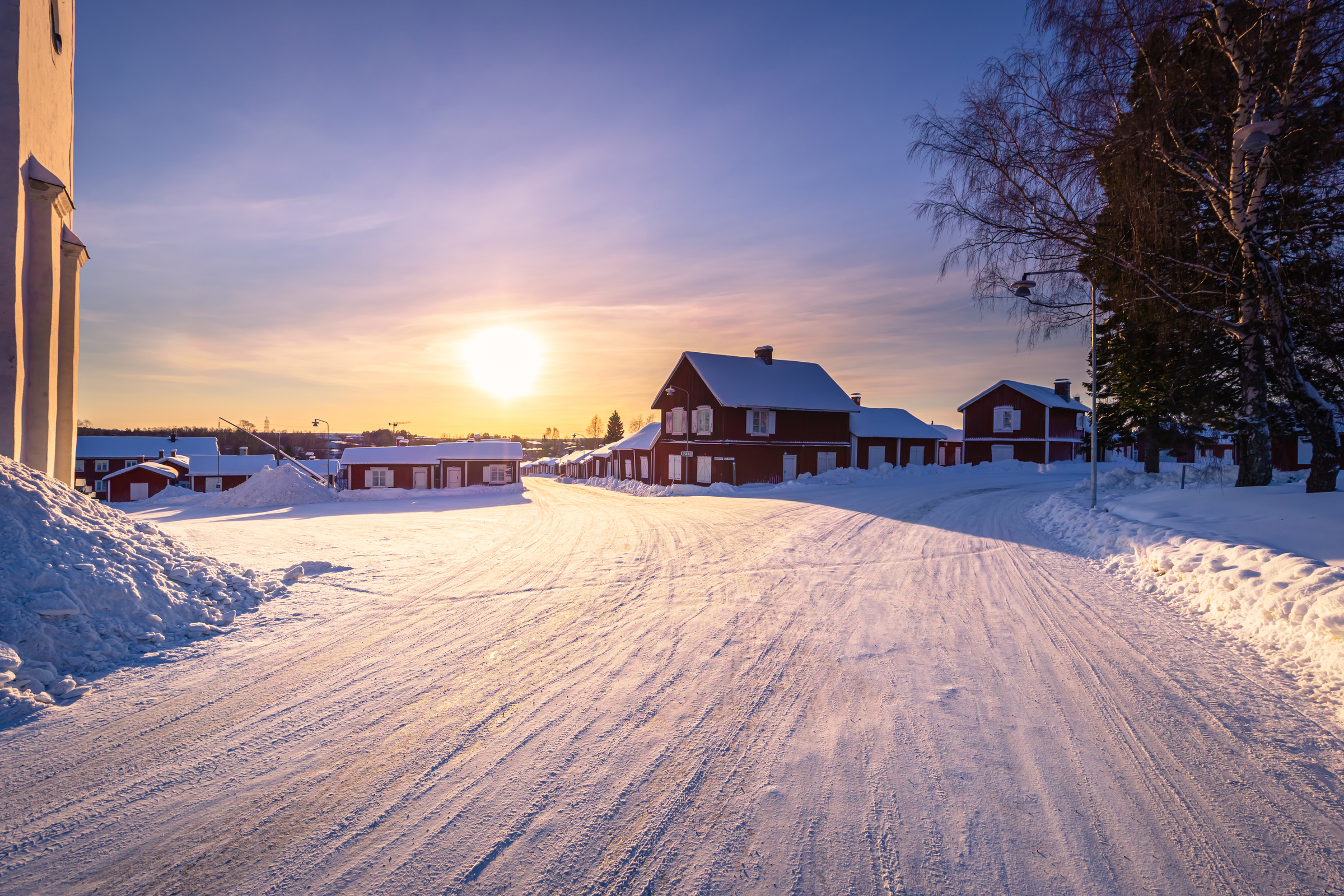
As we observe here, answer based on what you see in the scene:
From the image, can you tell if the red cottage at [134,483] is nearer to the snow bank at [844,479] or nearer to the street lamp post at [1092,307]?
the snow bank at [844,479]

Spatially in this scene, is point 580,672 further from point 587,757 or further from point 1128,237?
point 1128,237

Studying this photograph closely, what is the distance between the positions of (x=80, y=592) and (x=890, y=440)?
4268 centimetres

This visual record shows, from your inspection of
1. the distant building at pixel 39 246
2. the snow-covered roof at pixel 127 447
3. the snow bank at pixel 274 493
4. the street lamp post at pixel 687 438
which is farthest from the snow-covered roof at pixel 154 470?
the distant building at pixel 39 246

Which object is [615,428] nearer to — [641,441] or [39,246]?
[641,441]

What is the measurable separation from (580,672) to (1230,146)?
1537 cm

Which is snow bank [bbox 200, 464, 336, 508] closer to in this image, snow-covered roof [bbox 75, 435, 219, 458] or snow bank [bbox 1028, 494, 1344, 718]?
snow bank [bbox 1028, 494, 1344, 718]

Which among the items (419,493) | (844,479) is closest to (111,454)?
(419,493)

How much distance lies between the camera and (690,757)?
3.80 meters

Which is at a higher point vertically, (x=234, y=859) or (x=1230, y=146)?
(x=1230, y=146)

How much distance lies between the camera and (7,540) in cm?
594

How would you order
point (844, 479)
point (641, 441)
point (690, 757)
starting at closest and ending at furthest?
point (690, 757) → point (844, 479) → point (641, 441)

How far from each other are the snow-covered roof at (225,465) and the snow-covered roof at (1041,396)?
216 ft

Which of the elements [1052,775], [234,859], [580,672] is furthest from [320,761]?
[1052,775]

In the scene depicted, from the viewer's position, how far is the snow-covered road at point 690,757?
2.82 metres
